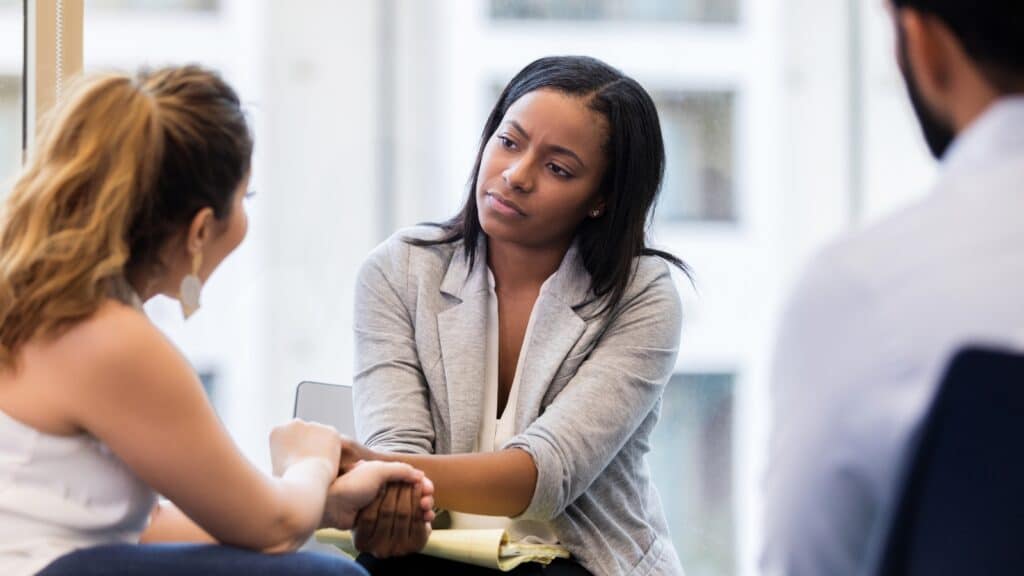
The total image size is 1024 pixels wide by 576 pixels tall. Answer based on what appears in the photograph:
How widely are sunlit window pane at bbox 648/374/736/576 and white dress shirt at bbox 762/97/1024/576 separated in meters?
2.48

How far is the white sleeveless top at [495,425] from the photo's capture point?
1897 mm

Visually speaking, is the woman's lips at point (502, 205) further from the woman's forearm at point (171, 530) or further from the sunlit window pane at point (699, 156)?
the sunlit window pane at point (699, 156)

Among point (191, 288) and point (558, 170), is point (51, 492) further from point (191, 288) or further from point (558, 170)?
point (558, 170)

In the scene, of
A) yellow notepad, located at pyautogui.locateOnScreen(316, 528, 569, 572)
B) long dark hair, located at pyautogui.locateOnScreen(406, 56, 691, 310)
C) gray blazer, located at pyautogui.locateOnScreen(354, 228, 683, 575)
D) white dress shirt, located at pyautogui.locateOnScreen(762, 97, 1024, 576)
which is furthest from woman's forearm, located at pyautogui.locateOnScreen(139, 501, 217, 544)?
white dress shirt, located at pyautogui.locateOnScreen(762, 97, 1024, 576)

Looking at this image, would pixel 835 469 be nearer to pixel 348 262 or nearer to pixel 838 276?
pixel 838 276

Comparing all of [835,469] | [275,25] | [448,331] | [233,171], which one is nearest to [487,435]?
[448,331]

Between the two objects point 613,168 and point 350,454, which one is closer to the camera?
point 350,454

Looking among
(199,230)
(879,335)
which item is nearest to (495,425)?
(199,230)

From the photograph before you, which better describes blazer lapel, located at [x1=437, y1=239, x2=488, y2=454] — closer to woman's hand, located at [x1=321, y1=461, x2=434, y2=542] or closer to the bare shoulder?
woman's hand, located at [x1=321, y1=461, x2=434, y2=542]

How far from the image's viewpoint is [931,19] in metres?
1.09

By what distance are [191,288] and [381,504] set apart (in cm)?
38

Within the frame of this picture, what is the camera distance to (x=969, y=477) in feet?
3.02

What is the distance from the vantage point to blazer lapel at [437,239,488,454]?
196cm

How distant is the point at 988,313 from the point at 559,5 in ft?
8.37
